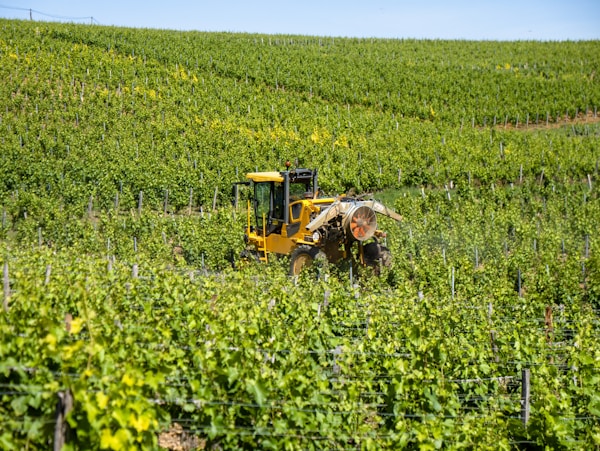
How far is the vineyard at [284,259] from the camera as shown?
6.04 m

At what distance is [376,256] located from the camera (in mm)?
13398

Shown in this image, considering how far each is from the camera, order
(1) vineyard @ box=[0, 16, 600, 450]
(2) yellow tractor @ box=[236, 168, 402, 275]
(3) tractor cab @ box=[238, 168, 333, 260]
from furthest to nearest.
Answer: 1. (3) tractor cab @ box=[238, 168, 333, 260]
2. (2) yellow tractor @ box=[236, 168, 402, 275]
3. (1) vineyard @ box=[0, 16, 600, 450]

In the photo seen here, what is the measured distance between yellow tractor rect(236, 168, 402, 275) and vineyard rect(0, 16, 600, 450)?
494 millimetres

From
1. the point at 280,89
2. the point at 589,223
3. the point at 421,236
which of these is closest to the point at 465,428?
the point at 421,236

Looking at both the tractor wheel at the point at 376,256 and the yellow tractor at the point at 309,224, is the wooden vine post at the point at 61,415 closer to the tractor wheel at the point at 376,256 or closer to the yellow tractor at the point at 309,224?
the yellow tractor at the point at 309,224

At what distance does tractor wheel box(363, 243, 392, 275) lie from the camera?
526 inches

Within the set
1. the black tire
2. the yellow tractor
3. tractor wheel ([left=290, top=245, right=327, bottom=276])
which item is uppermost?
the yellow tractor

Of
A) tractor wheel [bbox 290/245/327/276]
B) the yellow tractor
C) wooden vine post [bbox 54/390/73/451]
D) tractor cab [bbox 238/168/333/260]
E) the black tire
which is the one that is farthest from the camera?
the black tire

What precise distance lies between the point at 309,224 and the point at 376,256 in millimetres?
1493

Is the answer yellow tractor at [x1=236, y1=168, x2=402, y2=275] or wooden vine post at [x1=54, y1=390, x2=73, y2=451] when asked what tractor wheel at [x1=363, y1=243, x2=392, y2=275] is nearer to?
yellow tractor at [x1=236, y1=168, x2=402, y2=275]

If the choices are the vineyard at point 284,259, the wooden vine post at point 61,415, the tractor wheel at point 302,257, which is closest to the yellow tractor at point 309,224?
the tractor wheel at point 302,257

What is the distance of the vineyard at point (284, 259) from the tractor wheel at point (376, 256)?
37 centimetres

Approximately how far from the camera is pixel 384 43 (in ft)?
191

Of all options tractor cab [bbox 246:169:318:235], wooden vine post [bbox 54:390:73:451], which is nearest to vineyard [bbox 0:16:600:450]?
wooden vine post [bbox 54:390:73:451]
